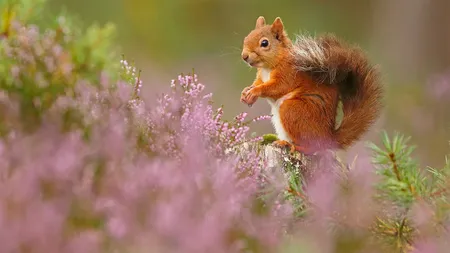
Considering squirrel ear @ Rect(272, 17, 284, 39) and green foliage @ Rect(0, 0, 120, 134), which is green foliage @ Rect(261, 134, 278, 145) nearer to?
squirrel ear @ Rect(272, 17, 284, 39)

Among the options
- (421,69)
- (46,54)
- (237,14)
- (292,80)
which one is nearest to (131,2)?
(237,14)

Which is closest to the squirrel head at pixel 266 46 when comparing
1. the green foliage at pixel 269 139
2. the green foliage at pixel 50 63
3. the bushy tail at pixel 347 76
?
the bushy tail at pixel 347 76

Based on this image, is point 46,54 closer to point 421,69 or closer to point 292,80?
point 292,80

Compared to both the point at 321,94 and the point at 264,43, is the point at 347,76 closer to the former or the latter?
the point at 321,94

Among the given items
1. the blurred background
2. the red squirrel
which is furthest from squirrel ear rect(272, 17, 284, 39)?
the blurred background

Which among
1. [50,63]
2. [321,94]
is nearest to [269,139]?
[321,94]

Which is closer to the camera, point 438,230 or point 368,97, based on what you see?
point 438,230
